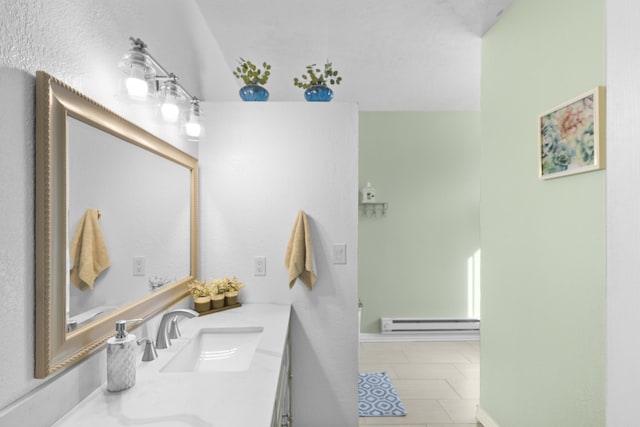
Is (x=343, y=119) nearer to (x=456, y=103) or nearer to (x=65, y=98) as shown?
(x=65, y=98)

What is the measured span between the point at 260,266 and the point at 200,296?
15.0 inches

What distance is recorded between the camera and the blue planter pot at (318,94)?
2.03 meters

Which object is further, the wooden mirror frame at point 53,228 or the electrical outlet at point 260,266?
the electrical outlet at point 260,266

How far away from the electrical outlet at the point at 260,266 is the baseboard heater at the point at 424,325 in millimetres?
2122

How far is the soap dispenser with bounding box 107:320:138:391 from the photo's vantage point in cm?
98

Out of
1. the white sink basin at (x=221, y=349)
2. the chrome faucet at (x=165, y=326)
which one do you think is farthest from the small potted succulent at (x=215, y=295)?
the chrome faucet at (x=165, y=326)

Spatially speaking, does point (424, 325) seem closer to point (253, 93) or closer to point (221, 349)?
point (221, 349)

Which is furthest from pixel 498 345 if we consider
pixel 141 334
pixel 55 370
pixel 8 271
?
pixel 8 271

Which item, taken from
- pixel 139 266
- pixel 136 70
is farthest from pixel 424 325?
pixel 136 70

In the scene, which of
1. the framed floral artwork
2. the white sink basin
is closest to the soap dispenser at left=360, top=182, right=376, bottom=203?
the framed floral artwork

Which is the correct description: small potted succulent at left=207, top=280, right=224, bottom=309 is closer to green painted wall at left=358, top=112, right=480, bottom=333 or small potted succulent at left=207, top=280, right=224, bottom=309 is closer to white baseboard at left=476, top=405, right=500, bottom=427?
white baseboard at left=476, top=405, right=500, bottom=427

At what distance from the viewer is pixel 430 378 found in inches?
112

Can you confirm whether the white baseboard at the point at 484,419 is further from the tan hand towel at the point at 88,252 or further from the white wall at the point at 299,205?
the tan hand towel at the point at 88,252

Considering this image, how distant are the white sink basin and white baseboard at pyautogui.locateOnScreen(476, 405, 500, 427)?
166 centimetres
